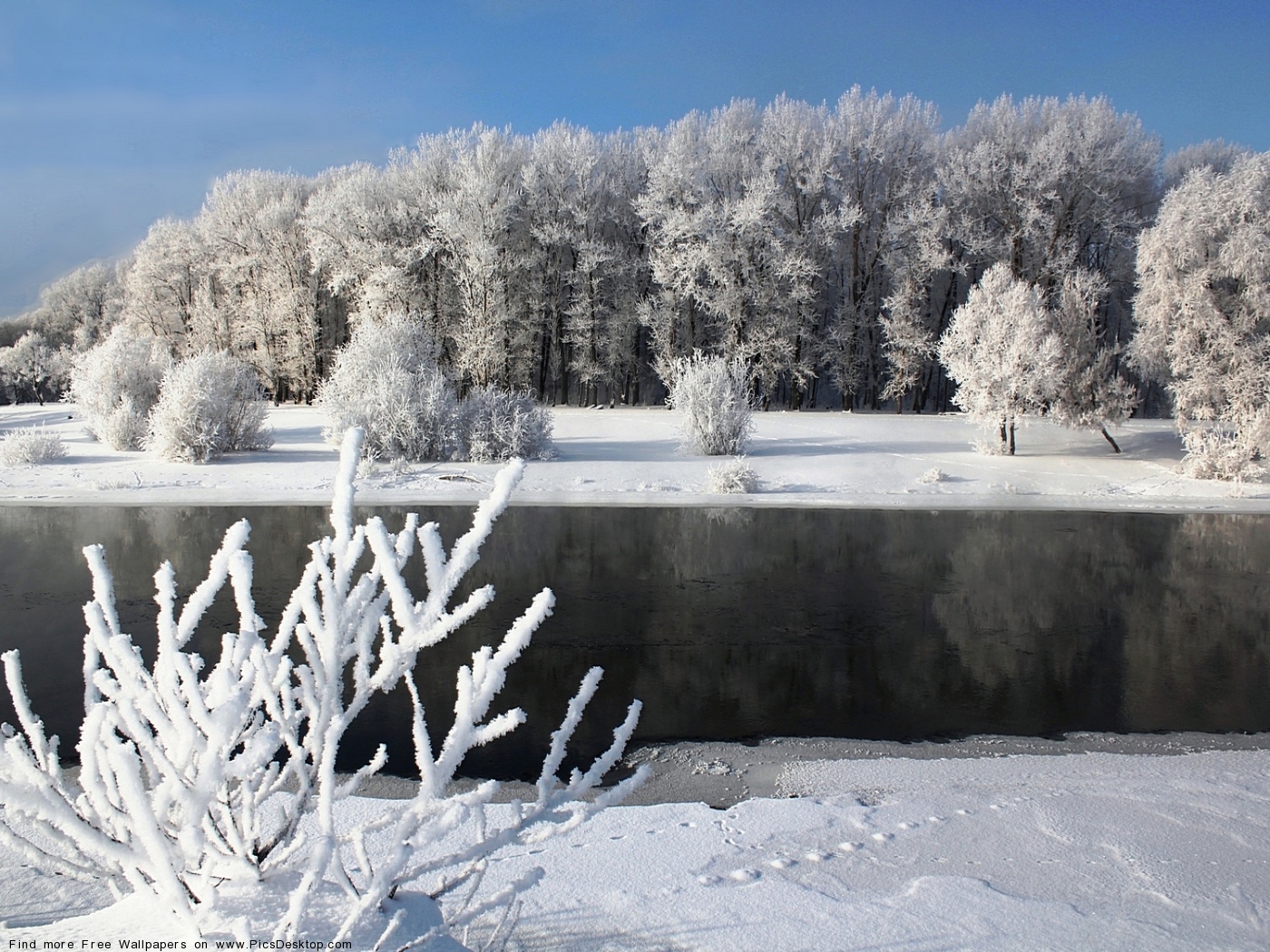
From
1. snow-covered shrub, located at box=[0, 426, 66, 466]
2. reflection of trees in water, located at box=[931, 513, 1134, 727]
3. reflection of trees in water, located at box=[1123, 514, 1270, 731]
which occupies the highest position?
snow-covered shrub, located at box=[0, 426, 66, 466]

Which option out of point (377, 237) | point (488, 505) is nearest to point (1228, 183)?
point (488, 505)

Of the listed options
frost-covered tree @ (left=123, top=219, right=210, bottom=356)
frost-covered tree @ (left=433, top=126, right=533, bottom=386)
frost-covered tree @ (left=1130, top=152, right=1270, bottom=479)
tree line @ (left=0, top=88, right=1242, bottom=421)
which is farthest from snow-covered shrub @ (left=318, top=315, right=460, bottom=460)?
frost-covered tree @ (left=123, top=219, right=210, bottom=356)

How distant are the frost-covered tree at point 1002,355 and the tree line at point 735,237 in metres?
9.58

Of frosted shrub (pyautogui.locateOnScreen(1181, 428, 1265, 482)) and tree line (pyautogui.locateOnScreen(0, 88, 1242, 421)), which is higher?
tree line (pyautogui.locateOnScreen(0, 88, 1242, 421))

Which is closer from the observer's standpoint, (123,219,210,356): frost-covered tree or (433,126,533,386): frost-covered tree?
(433,126,533,386): frost-covered tree

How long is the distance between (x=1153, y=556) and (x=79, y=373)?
25.2 m

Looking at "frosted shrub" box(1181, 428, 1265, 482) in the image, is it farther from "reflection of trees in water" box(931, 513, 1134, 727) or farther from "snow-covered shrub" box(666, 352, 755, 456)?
"snow-covered shrub" box(666, 352, 755, 456)

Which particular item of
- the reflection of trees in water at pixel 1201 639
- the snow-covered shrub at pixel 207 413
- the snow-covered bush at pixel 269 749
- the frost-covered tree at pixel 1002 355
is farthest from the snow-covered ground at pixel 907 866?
the frost-covered tree at pixel 1002 355

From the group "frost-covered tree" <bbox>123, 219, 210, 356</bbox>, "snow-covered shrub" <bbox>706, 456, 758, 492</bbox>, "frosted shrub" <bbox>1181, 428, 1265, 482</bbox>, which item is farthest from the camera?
"frost-covered tree" <bbox>123, 219, 210, 356</bbox>

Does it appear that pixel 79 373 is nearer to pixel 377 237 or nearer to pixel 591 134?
pixel 377 237

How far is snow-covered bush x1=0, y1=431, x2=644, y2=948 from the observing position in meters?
1.75

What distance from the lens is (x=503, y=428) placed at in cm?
2030

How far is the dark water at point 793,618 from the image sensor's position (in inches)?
222

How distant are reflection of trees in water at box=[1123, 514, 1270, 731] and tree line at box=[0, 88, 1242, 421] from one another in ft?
70.9
